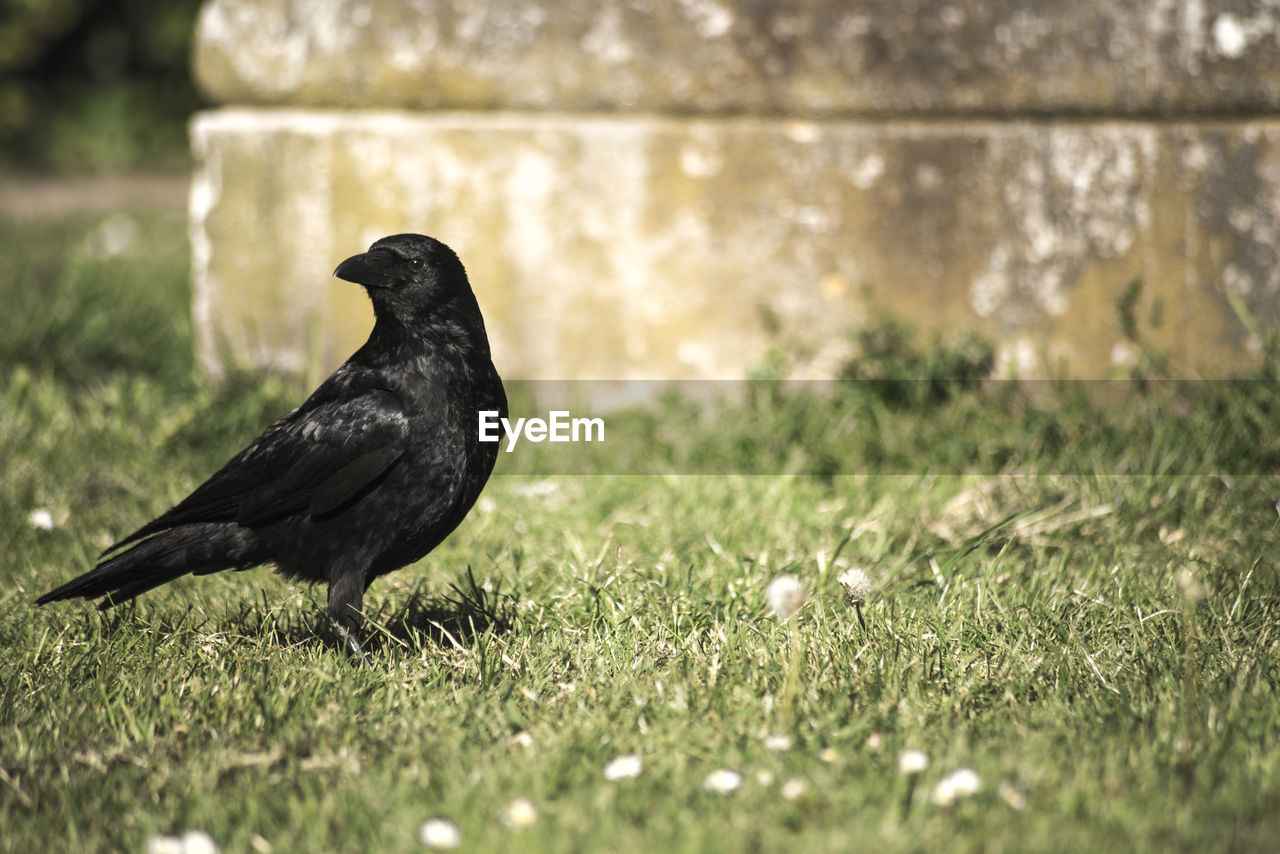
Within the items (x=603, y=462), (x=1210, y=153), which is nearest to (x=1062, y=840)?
(x=603, y=462)

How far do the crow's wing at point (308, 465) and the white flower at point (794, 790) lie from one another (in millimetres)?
1001

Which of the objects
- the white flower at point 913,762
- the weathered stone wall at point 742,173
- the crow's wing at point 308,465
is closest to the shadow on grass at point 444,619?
the crow's wing at point 308,465

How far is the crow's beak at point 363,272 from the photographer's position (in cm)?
247

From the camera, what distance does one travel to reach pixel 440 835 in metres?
1.75

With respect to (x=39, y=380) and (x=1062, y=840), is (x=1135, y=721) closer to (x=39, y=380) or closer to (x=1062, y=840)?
(x=1062, y=840)

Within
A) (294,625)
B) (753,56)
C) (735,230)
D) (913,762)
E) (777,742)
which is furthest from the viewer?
(735,230)

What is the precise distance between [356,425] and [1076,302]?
2.32 metres

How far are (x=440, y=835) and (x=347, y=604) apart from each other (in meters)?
0.85

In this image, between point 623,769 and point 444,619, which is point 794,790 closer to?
point 623,769

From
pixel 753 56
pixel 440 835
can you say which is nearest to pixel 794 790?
pixel 440 835

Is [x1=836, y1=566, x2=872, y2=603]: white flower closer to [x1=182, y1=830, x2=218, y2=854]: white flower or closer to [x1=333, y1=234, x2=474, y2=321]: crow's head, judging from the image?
[x1=333, y1=234, x2=474, y2=321]: crow's head

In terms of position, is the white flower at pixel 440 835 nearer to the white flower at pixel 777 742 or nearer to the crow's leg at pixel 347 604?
the white flower at pixel 777 742

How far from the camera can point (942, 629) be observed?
251 centimetres

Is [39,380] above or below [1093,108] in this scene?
below
